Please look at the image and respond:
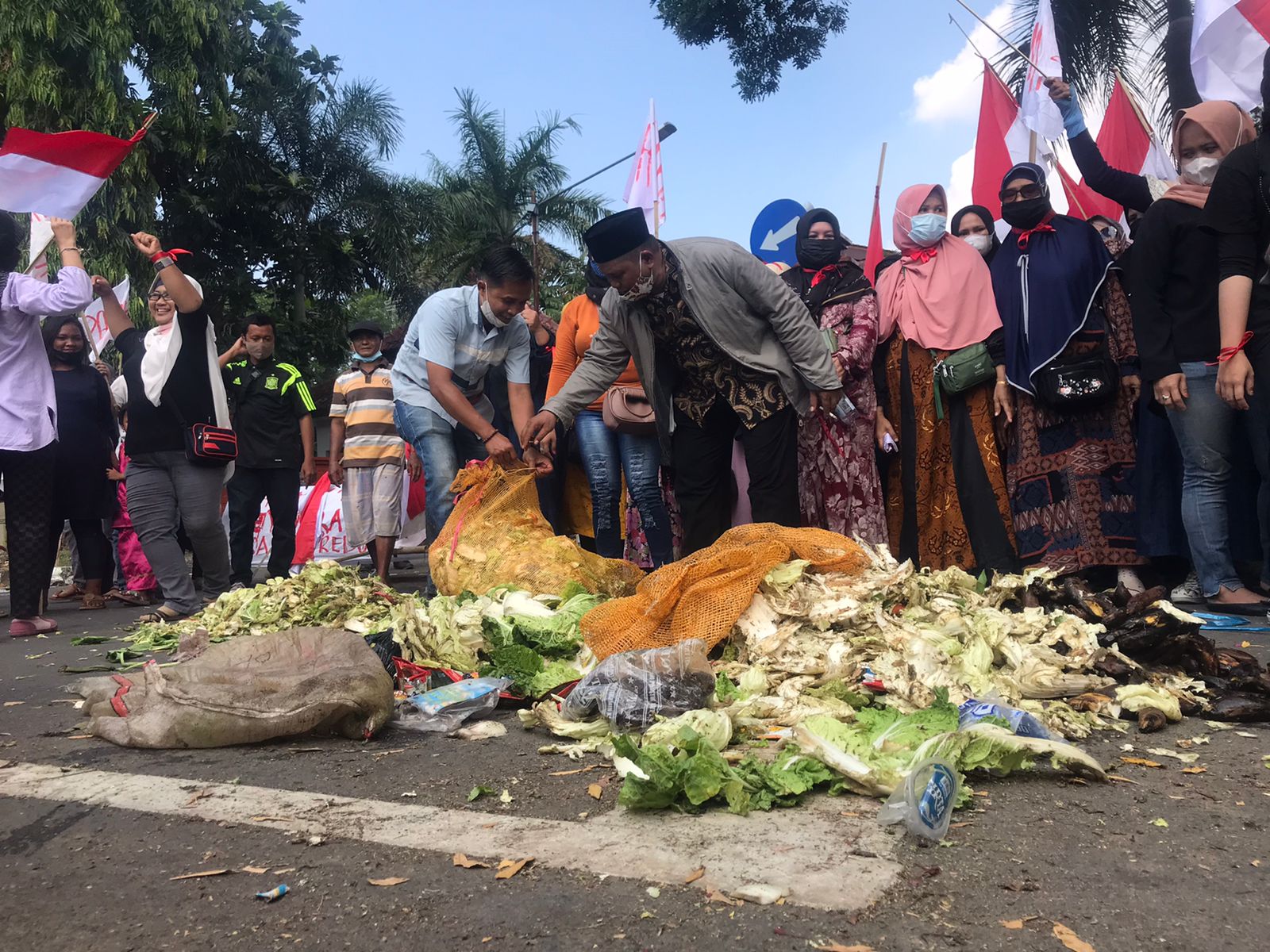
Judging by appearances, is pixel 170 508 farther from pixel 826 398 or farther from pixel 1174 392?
pixel 1174 392

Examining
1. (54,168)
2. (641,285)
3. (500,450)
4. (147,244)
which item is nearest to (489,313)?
(500,450)

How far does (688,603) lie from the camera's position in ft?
11.7

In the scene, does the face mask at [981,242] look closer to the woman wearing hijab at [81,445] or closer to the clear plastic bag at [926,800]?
the clear plastic bag at [926,800]

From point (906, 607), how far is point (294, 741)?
2209 millimetres

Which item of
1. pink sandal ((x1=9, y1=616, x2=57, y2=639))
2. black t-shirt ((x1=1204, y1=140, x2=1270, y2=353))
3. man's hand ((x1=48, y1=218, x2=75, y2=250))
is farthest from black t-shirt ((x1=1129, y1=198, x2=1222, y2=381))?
pink sandal ((x1=9, y1=616, x2=57, y2=639))

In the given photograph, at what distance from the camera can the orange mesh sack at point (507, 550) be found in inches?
189

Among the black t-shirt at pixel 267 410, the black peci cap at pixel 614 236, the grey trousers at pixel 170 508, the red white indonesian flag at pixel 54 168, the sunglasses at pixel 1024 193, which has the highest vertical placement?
the red white indonesian flag at pixel 54 168

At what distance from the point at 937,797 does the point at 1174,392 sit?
3.52 m

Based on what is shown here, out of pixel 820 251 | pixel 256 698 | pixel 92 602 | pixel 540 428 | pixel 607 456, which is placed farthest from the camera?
Answer: pixel 92 602

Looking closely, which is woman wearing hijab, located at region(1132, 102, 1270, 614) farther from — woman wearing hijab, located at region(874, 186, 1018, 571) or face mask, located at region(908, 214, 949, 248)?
face mask, located at region(908, 214, 949, 248)

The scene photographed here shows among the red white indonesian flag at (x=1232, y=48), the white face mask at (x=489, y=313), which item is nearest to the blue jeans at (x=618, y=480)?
the white face mask at (x=489, y=313)

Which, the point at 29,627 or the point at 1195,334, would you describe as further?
the point at 29,627

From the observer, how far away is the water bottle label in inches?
79.3

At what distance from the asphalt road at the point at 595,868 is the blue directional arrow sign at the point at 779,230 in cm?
562
